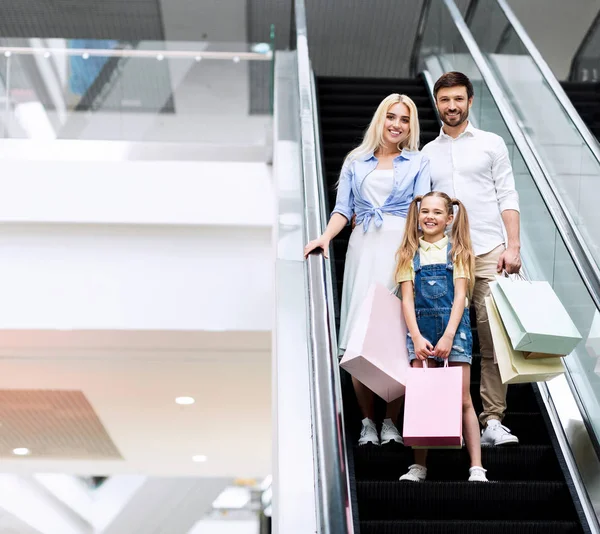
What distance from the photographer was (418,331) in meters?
3.80

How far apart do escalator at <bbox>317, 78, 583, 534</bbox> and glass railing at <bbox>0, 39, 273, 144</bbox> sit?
5.04 metres

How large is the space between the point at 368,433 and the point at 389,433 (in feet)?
0.30

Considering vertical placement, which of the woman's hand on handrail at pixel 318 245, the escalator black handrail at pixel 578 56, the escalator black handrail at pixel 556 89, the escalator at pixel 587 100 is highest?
the escalator black handrail at pixel 578 56

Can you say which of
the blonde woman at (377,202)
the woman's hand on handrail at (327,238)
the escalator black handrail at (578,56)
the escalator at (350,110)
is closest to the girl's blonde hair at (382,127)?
the blonde woman at (377,202)

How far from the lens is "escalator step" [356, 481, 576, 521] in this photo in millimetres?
3633

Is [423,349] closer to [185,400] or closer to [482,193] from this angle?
[482,193]

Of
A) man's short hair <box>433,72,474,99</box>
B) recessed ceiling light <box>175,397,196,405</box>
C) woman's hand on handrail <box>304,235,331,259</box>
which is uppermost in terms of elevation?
recessed ceiling light <box>175,397,196,405</box>

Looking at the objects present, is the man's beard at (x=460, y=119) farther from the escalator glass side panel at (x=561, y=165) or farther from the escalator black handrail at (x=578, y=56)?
the escalator black handrail at (x=578, y=56)

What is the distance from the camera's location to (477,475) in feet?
12.1

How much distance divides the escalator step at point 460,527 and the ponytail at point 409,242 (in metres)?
1.07

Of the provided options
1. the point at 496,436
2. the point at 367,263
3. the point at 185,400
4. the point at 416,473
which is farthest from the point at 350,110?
the point at 185,400

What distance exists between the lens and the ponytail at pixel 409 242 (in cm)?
398

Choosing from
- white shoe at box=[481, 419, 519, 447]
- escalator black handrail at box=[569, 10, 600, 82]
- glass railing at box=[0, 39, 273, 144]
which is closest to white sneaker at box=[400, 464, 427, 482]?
white shoe at box=[481, 419, 519, 447]

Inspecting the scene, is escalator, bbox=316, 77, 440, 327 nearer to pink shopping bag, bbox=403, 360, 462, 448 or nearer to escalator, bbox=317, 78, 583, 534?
escalator, bbox=317, 78, 583, 534
